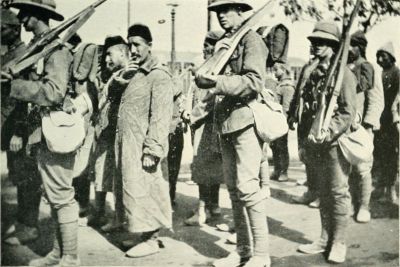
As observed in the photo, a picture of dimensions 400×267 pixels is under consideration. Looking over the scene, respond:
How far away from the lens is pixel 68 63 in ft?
11.7

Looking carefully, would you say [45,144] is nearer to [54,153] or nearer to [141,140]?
[54,153]

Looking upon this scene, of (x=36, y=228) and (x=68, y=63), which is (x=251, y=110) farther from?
(x=36, y=228)

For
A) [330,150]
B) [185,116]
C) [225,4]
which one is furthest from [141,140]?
[330,150]

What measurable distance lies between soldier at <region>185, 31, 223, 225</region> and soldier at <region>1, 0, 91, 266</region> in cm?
152

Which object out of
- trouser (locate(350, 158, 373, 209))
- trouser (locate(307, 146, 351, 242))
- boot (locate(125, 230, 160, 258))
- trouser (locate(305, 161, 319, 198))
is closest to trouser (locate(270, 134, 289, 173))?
trouser (locate(305, 161, 319, 198))

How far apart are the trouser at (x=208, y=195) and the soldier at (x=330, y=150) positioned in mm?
1239

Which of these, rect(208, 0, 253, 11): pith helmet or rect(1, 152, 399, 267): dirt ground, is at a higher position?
rect(208, 0, 253, 11): pith helmet

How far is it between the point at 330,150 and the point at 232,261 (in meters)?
1.16

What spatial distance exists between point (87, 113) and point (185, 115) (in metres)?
0.97

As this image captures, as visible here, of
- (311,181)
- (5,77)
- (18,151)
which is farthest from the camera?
(311,181)

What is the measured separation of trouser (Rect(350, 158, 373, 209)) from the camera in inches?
200

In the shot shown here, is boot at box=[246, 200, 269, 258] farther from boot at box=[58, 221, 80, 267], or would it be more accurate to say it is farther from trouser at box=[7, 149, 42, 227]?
trouser at box=[7, 149, 42, 227]

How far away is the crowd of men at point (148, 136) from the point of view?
11.7 feet

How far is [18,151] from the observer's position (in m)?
3.92
